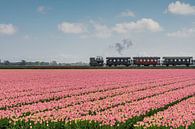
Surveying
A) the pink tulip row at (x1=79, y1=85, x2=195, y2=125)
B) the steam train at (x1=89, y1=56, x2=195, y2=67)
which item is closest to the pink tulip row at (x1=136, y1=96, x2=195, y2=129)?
the pink tulip row at (x1=79, y1=85, x2=195, y2=125)

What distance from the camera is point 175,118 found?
437 inches

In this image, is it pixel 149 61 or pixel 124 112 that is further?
pixel 149 61

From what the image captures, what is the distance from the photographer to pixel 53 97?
17.9 meters

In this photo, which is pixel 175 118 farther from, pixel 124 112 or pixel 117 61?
pixel 117 61

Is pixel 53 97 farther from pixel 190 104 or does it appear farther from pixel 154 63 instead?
pixel 154 63

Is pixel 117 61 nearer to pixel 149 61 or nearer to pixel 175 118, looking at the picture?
pixel 149 61

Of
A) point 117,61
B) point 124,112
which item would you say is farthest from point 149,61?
point 124,112

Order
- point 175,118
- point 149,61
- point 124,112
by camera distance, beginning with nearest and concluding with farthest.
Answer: point 175,118 → point 124,112 → point 149,61

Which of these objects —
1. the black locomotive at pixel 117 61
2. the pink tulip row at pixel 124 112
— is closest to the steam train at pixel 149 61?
the black locomotive at pixel 117 61

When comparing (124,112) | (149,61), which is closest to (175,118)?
(124,112)

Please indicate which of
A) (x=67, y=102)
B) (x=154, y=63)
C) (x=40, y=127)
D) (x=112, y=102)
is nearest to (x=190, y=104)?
(x=112, y=102)

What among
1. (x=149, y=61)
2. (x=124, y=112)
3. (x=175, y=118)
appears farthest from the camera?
(x=149, y=61)

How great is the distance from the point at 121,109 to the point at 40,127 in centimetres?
485

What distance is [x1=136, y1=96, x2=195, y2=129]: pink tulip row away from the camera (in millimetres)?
9788
